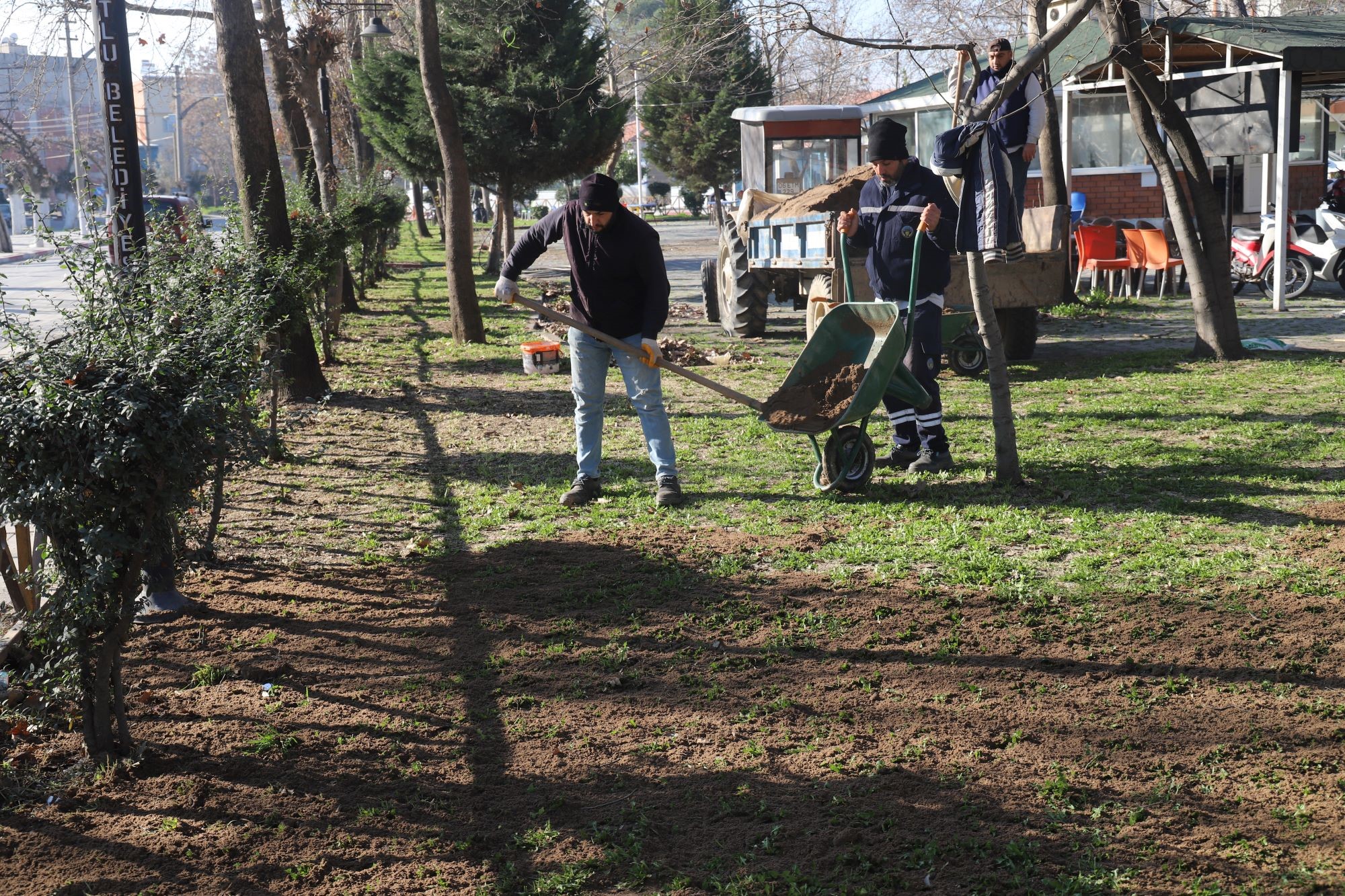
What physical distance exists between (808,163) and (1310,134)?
11979mm

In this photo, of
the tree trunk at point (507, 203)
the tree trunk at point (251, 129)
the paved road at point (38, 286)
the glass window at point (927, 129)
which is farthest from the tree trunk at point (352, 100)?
the tree trunk at point (251, 129)

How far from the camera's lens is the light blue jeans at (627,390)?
23.5 feet

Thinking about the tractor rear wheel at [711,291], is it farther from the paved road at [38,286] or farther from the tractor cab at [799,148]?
the paved road at [38,286]

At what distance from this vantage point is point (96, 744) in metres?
4.06

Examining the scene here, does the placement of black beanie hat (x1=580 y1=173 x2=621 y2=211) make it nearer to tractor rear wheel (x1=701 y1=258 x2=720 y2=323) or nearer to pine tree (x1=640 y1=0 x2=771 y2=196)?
tractor rear wheel (x1=701 y1=258 x2=720 y2=323)

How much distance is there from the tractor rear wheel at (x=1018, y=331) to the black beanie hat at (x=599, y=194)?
6029mm

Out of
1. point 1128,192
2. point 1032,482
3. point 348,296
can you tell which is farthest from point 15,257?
point 1032,482

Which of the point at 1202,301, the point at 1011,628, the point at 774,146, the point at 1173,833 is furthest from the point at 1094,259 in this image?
the point at 1173,833

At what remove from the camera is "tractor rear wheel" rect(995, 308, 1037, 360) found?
1180 centimetres

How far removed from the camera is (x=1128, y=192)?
70.8 ft

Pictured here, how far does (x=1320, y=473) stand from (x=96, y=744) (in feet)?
21.8

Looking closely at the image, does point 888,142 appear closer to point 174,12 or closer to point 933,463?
point 933,463

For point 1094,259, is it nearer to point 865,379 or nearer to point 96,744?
point 865,379

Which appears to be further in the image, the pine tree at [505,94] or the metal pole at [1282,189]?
the pine tree at [505,94]
